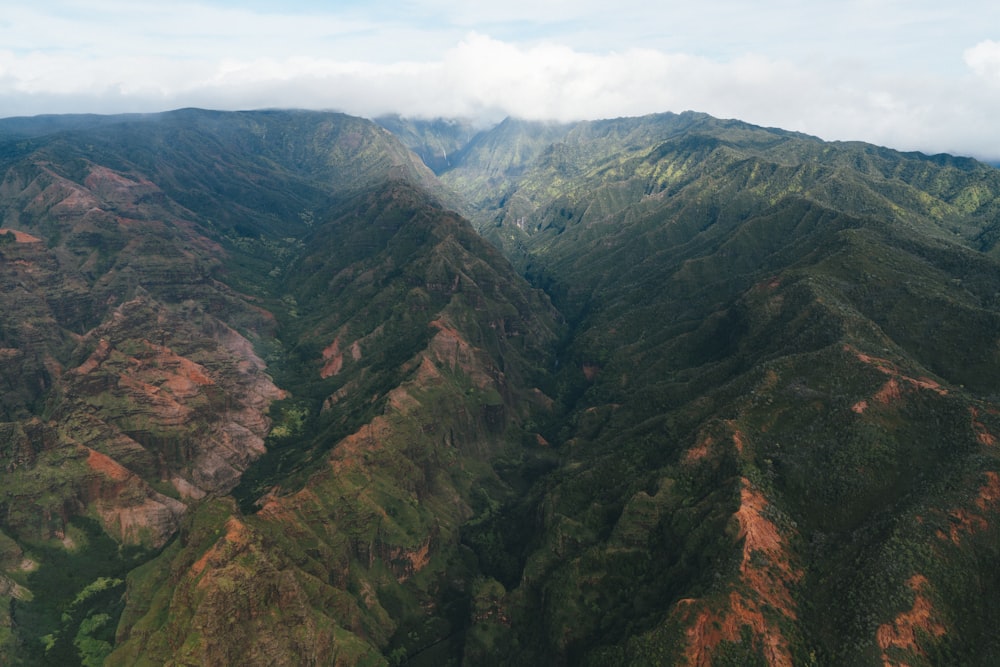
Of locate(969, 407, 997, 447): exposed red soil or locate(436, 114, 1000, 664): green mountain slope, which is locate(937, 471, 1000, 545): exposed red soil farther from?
locate(969, 407, 997, 447): exposed red soil

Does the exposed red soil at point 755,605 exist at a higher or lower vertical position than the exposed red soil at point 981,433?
lower

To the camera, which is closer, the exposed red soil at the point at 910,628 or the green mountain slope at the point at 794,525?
the exposed red soil at the point at 910,628

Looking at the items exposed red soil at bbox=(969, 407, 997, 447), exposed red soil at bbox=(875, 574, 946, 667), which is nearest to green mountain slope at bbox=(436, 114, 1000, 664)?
exposed red soil at bbox=(875, 574, 946, 667)

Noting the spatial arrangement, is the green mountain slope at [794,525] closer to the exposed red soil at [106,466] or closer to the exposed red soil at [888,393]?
the exposed red soil at [888,393]

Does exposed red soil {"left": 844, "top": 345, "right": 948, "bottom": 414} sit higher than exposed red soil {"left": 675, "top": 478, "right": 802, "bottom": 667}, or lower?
higher

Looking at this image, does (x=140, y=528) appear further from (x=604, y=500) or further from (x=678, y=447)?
(x=678, y=447)

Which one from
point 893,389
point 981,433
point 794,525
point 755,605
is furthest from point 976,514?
point 755,605

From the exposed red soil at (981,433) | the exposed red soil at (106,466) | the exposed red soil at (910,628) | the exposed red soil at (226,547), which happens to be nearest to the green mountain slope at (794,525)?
the exposed red soil at (910,628)

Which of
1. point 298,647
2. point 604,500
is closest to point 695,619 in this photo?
point 604,500

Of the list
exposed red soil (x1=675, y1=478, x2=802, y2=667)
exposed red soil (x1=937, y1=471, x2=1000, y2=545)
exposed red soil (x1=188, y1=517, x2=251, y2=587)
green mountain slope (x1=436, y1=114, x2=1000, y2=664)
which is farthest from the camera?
exposed red soil (x1=188, y1=517, x2=251, y2=587)

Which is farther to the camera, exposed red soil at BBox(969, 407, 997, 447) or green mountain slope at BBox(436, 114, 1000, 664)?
exposed red soil at BBox(969, 407, 997, 447)
